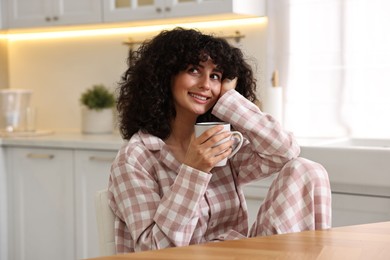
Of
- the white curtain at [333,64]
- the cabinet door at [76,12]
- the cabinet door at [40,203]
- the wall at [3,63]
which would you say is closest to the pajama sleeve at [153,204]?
the white curtain at [333,64]

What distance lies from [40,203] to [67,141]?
0.40 metres

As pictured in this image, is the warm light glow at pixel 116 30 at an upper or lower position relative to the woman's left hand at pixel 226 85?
upper

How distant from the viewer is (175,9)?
3.18 m

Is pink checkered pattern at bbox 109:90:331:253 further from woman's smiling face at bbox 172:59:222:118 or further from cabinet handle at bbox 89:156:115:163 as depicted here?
cabinet handle at bbox 89:156:115:163

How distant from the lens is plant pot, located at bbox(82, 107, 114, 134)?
3.69 metres

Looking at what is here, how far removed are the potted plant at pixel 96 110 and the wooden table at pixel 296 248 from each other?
2.46m

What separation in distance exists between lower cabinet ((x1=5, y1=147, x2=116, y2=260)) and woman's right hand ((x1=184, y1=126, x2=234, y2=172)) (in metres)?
1.63

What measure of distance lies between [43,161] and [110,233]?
5.98ft

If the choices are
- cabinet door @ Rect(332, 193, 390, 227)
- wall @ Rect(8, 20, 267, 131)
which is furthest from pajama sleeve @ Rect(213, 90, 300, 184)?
wall @ Rect(8, 20, 267, 131)

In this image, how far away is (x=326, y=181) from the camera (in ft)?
5.49

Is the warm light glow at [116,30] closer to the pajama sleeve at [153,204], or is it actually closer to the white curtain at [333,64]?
the white curtain at [333,64]

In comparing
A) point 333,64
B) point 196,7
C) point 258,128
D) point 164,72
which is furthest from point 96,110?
point 258,128

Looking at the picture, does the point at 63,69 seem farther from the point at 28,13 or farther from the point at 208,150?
the point at 208,150

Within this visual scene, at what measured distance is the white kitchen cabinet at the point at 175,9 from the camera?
304 cm
